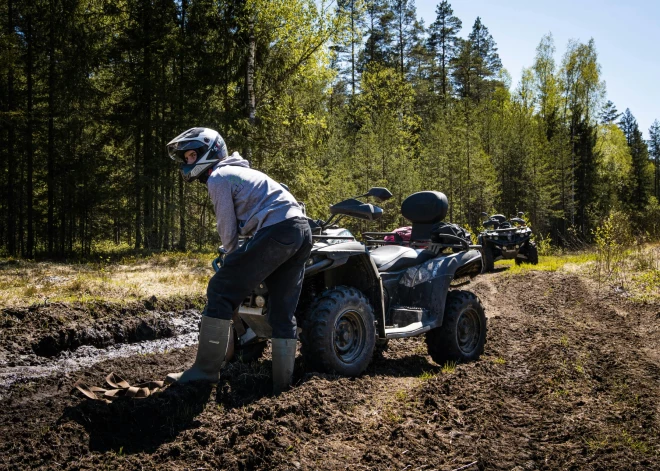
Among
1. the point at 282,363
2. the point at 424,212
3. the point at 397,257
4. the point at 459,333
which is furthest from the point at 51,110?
the point at 282,363

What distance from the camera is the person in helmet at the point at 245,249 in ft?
14.0

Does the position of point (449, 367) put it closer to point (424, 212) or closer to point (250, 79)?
point (424, 212)

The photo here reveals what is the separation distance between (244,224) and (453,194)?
27043 millimetres

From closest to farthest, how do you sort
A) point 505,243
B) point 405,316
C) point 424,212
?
point 405,316, point 424,212, point 505,243

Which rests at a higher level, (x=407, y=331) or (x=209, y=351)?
(x=209, y=351)

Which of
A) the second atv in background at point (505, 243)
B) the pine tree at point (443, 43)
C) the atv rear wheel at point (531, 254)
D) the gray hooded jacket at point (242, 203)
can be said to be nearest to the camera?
the gray hooded jacket at point (242, 203)

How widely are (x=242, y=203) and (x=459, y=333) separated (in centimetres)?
301

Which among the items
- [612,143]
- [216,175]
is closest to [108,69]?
[216,175]

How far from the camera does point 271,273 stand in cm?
447

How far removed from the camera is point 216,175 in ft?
14.4

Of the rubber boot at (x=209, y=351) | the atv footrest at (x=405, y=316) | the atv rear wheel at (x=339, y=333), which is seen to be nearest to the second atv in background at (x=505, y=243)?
the atv footrest at (x=405, y=316)

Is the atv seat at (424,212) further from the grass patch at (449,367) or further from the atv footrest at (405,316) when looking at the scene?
the grass patch at (449,367)

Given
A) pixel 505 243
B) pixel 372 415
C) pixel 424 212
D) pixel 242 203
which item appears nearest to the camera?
pixel 372 415

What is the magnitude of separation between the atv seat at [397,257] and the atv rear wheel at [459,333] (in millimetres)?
503
